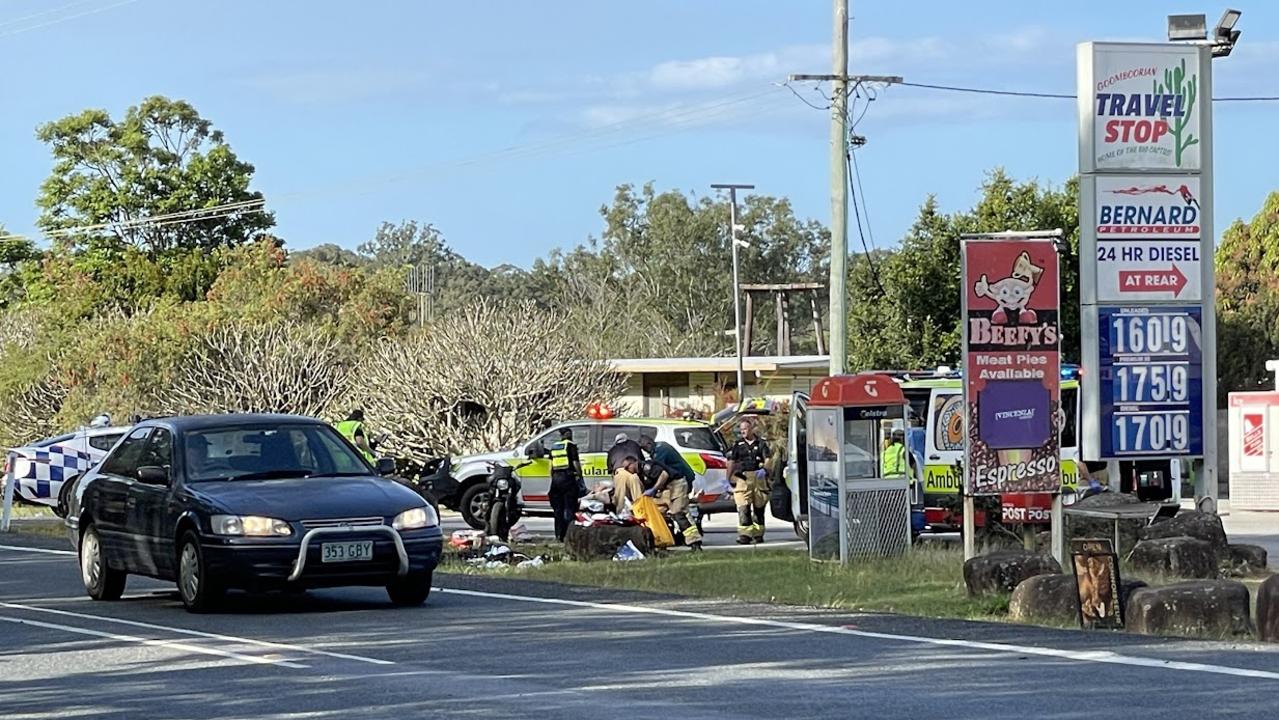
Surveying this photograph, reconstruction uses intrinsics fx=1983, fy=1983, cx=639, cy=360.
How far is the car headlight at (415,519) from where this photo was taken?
1521 cm

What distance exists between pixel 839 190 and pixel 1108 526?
1001cm

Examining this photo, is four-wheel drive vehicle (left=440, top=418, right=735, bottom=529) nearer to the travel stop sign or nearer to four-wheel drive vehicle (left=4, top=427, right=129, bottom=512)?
four-wheel drive vehicle (left=4, top=427, right=129, bottom=512)

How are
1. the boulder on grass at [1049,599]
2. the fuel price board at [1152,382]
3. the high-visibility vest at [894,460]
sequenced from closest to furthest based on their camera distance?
1. the boulder on grass at [1049,599]
2. the fuel price board at [1152,382]
3. the high-visibility vest at [894,460]

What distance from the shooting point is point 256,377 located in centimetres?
4334

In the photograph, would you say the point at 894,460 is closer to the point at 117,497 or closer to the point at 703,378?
the point at 117,497

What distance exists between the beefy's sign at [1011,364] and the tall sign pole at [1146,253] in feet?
4.76

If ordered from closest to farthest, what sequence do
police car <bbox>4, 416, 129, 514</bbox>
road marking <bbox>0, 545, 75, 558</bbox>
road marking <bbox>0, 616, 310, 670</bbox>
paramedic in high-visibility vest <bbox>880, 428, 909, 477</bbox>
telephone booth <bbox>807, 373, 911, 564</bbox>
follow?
road marking <bbox>0, 616, 310, 670</bbox>
telephone booth <bbox>807, 373, 911, 564</bbox>
paramedic in high-visibility vest <bbox>880, 428, 909, 477</bbox>
road marking <bbox>0, 545, 75, 558</bbox>
police car <bbox>4, 416, 129, 514</bbox>

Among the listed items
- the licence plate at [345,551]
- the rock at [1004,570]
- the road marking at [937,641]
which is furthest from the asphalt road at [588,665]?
the rock at [1004,570]

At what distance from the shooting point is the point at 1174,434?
19828 millimetres

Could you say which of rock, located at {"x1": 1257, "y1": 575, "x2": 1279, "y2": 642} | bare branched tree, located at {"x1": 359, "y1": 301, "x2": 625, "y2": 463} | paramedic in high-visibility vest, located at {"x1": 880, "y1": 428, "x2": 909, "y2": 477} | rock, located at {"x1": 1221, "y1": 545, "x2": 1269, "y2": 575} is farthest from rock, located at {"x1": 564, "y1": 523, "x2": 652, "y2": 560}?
bare branched tree, located at {"x1": 359, "y1": 301, "x2": 625, "y2": 463}

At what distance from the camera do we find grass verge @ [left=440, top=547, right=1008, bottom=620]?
15727 millimetres

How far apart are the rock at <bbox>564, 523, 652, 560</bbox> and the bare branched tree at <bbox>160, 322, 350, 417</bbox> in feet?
74.2

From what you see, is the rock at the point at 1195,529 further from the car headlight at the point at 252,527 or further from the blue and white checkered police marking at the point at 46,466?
the blue and white checkered police marking at the point at 46,466

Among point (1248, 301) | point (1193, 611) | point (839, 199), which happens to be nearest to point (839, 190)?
point (839, 199)
